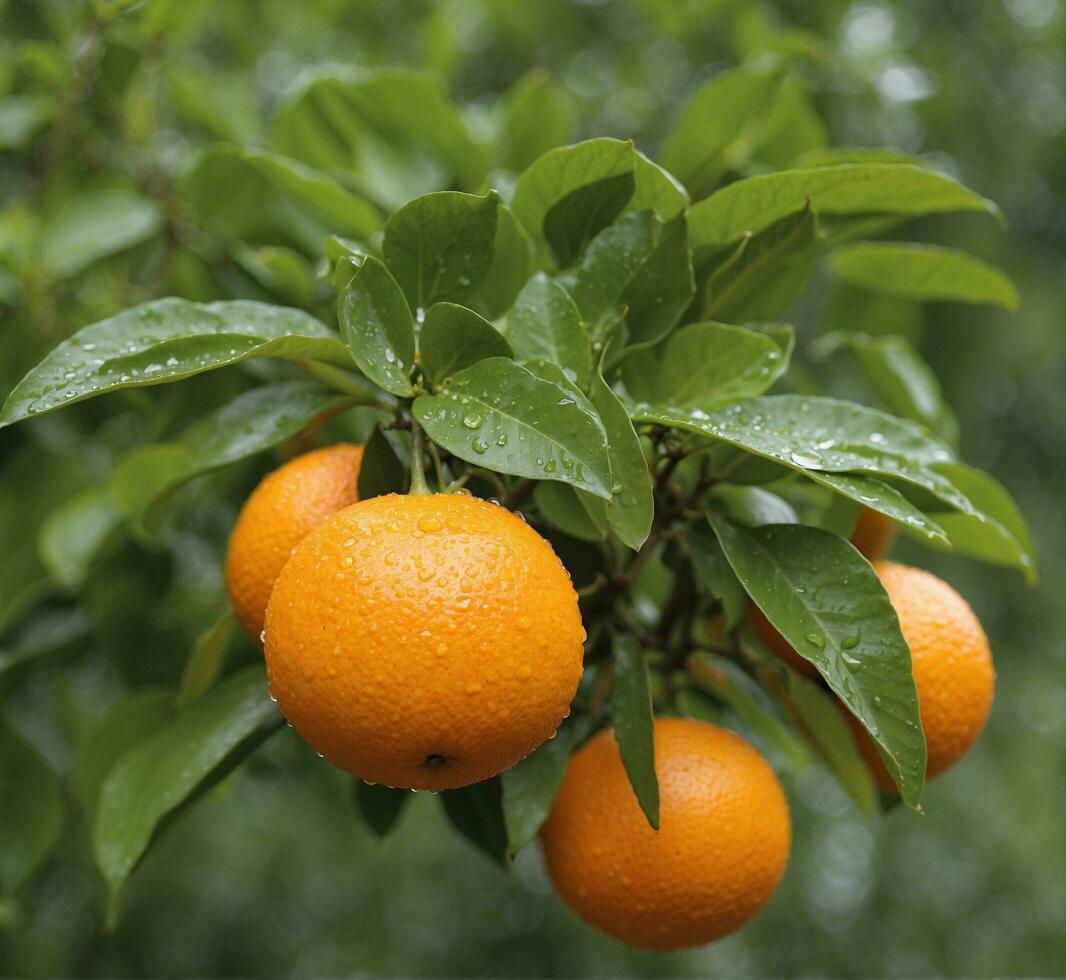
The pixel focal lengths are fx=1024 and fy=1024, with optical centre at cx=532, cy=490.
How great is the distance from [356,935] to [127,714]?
237 centimetres

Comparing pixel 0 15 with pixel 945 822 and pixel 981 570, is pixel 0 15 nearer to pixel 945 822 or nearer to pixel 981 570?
pixel 981 570

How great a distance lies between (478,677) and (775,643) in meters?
0.40

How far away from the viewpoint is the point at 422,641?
65 centimetres

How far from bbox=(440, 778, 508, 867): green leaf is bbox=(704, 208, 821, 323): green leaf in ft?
1.68

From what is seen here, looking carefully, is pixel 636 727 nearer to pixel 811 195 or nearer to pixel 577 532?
pixel 577 532

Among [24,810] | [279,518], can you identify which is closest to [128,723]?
[24,810]

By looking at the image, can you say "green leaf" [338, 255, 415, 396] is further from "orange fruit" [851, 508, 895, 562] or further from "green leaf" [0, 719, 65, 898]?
"green leaf" [0, 719, 65, 898]

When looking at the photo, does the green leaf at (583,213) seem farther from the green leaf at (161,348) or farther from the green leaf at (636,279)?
the green leaf at (161,348)

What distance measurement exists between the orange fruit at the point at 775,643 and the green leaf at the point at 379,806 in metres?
0.44

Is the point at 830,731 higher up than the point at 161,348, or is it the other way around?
the point at 161,348

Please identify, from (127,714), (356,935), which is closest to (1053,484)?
(356,935)

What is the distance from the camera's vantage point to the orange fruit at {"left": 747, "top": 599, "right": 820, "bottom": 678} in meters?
0.95

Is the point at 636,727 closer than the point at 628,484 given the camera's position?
No

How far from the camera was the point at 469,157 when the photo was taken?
1.38 m
